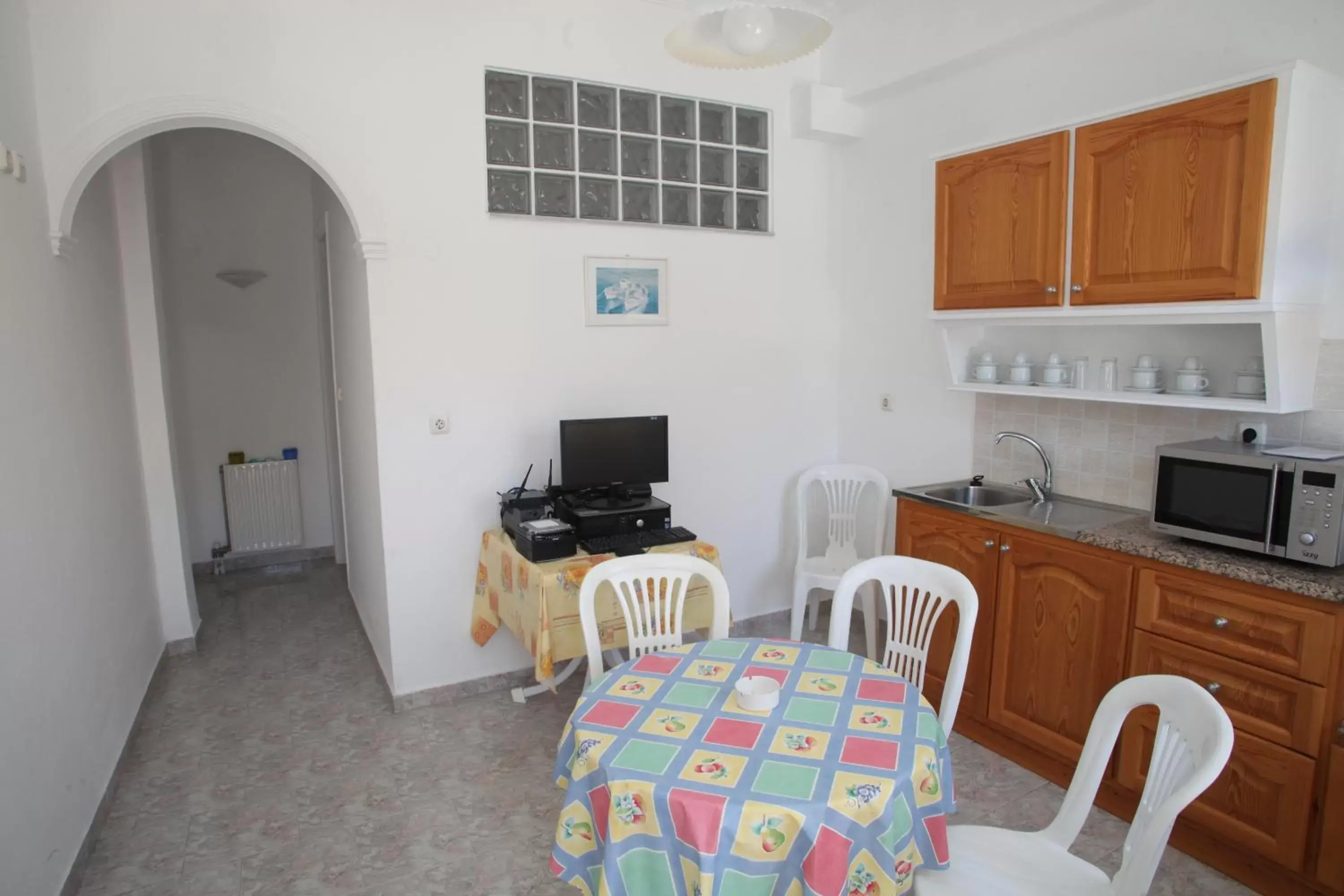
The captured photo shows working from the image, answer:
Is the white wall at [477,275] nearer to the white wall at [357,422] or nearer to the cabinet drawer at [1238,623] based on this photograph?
the white wall at [357,422]

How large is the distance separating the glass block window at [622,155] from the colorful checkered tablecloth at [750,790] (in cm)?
219

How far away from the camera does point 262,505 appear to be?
202 inches

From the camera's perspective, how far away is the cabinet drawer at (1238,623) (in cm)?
199

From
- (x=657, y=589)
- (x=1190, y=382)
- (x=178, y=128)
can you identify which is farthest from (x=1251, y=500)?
(x=178, y=128)

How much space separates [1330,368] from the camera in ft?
7.62

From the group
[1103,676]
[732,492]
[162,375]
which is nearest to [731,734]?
[1103,676]

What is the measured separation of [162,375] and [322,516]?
1.79m

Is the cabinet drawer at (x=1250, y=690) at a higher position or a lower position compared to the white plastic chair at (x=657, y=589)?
lower

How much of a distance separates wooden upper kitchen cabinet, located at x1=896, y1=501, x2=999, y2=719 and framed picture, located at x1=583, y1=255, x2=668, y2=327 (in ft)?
4.57

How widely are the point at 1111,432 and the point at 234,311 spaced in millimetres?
4964

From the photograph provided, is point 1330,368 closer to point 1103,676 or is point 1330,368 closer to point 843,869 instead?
point 1103,676

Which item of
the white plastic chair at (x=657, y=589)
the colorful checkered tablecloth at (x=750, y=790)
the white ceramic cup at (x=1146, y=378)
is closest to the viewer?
the colorful checkered tablecloth at (x=750, y=790)

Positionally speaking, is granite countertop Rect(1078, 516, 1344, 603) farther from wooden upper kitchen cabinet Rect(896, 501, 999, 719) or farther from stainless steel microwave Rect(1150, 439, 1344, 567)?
wooden upper kitchen cabinet Rect(896, 501, 999, 719)

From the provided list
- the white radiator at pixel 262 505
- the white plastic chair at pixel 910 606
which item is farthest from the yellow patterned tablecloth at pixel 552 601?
the white radiator at pixel 262 505
